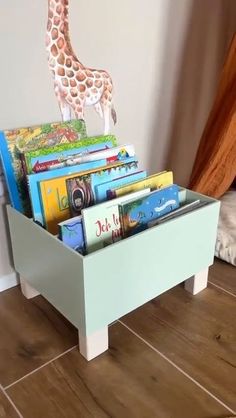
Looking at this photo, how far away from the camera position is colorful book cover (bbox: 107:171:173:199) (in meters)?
0.96

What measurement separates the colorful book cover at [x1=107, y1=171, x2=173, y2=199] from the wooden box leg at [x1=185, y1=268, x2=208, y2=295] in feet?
0.85

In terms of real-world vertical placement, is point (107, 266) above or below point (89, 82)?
below

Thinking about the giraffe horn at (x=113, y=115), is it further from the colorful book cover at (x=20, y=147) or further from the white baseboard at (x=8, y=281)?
the white baseboard at (x=8, y=281)

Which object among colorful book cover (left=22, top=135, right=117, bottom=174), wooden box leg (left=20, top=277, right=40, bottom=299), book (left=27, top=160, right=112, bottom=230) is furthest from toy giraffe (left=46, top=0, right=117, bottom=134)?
wooden box leg (left=20, top=277, right=40, bottom=299)

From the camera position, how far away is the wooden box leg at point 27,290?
109 cm

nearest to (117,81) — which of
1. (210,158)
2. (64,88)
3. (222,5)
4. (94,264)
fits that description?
(64,88)

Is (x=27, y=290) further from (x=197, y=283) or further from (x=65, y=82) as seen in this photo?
(x=65, y=82)

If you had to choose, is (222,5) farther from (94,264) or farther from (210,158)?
(94,264)

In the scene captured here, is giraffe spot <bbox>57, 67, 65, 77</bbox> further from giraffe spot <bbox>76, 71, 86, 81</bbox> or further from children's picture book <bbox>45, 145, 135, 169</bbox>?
children's picture book <bbox>45, 145, 135, 169</bbox>

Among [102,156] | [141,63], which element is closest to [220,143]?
[141,63]

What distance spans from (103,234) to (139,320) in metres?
0.26

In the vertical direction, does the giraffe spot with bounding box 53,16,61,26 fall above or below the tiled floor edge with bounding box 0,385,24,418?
above

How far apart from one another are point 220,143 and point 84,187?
541 mm

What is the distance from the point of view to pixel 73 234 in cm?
Answer: 87
